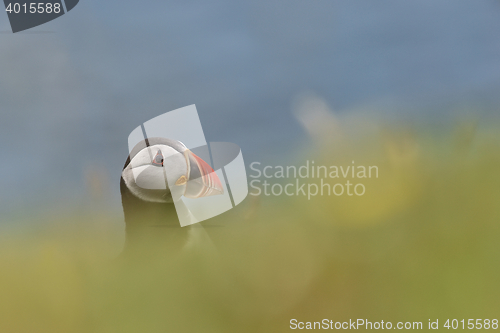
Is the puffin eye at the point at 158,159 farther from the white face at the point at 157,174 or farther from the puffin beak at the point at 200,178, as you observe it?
the puffin beak at the point at 200,178

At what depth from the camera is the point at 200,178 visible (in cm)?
203

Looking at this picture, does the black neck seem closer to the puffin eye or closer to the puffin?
the puffin

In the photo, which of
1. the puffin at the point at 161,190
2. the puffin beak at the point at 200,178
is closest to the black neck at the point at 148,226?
the puffin at the point at 161,190

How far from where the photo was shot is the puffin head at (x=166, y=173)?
205 centimetres

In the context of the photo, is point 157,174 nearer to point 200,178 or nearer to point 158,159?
point 158,159

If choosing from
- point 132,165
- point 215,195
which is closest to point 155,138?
point 132,165

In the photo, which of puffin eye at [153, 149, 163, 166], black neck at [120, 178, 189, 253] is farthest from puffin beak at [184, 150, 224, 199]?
black neck at [120, 178, 189, 253]

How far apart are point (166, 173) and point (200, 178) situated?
0.23 m

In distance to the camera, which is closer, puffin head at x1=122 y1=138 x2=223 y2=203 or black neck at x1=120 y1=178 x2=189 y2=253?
puffin head at x1=122 y1=138 x2=223 y2=203

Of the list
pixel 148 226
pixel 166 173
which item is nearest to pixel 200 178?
pixel 166 173

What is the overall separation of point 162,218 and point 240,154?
0.69m

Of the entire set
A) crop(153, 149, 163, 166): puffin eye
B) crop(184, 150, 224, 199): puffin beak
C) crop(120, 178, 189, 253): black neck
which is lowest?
crop(120, 178, 189, 253): black neck

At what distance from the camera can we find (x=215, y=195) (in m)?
2.25

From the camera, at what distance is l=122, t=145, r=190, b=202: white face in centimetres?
206
